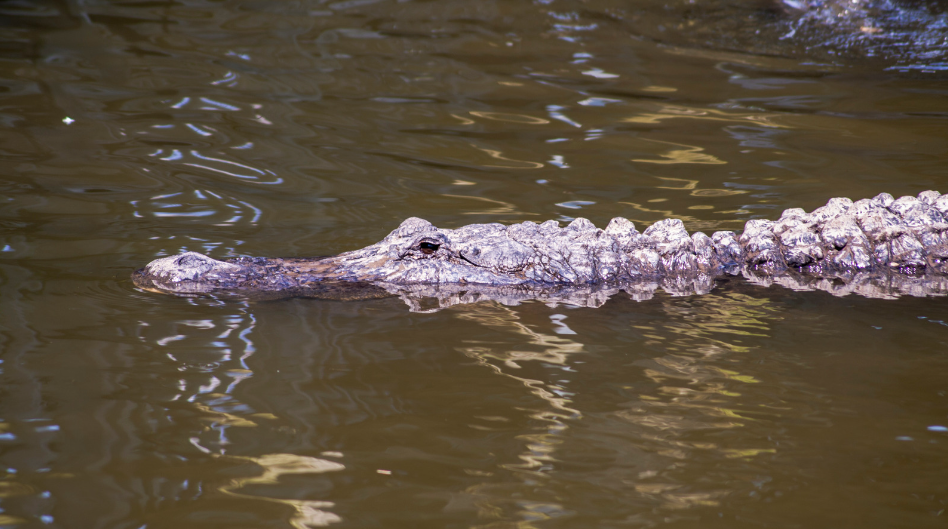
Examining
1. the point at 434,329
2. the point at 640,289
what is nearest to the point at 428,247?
the point at 434,329

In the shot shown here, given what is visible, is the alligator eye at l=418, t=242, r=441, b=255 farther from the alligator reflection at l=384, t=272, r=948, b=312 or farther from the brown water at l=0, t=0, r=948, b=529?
the brown water at l=0, t=0, r=948, b=529

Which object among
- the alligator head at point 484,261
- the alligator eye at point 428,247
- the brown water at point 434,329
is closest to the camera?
the brown water at point 434,329

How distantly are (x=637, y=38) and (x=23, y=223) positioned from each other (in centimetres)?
792

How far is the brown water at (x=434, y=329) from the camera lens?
2.14 m

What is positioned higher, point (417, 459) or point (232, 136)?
point (232, 136)

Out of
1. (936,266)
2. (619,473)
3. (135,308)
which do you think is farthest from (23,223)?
(936,266)

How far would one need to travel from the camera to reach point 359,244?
5094 millimetres

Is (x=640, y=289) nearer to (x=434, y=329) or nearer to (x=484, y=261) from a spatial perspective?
(x=484, y=261)

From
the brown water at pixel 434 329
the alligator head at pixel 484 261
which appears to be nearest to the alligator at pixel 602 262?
the alligator head at pixel 484 261

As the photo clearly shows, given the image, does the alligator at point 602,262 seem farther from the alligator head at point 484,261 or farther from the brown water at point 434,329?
the brown water at point 434,329

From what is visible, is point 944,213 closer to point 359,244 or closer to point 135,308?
point 359,244

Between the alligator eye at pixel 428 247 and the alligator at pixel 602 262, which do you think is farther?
the alligator eye at pixel 428 247

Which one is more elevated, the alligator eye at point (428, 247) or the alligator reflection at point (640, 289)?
the alligator eye at point (428, 247)

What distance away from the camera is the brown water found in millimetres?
2141
